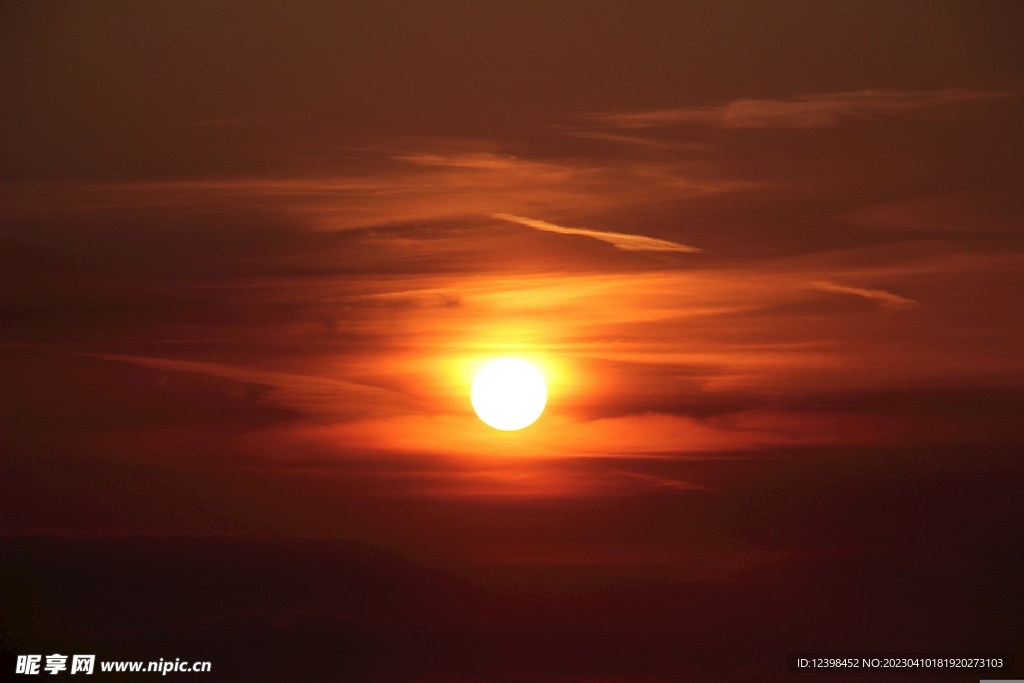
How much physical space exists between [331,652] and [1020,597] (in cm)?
1777

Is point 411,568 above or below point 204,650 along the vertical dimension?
above

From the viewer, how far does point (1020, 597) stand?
2431 centimetres

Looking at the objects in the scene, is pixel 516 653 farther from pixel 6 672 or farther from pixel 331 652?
pixel 6 672

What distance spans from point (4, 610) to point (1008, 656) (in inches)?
900

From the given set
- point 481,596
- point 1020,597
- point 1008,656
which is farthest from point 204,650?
point 1020,597

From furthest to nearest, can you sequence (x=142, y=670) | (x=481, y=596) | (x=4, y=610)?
(x=481, y=596), (x=4, y=610), (x=142, y=670)

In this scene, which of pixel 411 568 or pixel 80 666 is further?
pixel 411 568

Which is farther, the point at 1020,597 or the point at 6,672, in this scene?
the point at 1020,597

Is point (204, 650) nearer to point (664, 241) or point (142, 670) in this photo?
point (142, 670)

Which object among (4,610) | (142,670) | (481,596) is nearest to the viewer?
(142,670)

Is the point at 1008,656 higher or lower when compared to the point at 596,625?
lower

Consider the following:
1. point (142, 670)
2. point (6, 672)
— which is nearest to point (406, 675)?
point (142, 670)

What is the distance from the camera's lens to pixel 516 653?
23.0 meters

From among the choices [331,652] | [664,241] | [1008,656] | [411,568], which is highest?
[664,241]
